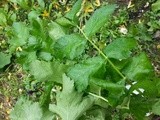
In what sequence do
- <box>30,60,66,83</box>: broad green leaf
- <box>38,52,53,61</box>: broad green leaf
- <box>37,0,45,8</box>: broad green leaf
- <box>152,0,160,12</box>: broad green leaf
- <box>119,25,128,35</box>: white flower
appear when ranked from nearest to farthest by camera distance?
<box>30,60,66,83</box>: broad green leaf → <box>38,52,53,61</box>: broad green leaf → <box>152,0,160,12</box>: broad green leaf → <box>119,25,128,35</box>: white flower → <box>37,0,45,8</box>: broad green leaf

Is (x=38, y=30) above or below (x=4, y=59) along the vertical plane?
above

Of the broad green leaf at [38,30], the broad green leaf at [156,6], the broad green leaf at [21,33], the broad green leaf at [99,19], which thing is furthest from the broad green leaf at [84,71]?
the broad green leaf at [156,6]

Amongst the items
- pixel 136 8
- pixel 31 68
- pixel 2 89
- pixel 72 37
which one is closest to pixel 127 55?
pixel 72 37

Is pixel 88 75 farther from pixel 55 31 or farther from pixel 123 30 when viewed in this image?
pixel 123 30

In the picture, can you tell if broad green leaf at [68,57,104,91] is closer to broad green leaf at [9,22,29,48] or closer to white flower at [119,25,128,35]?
broad green leaf at [9,22,29,48]

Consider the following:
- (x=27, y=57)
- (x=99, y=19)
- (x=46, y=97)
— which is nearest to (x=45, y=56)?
(x=27, y=57)

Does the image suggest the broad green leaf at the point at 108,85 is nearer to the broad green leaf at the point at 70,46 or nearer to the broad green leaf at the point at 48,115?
the broad green leaf at the point at 70,46

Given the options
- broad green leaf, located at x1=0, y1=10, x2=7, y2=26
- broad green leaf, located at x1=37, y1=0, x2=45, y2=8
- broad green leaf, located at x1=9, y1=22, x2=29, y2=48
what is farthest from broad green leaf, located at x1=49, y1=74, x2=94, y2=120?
broad green leaf, located at x1=0, y1=10, x2=7, y2=26
